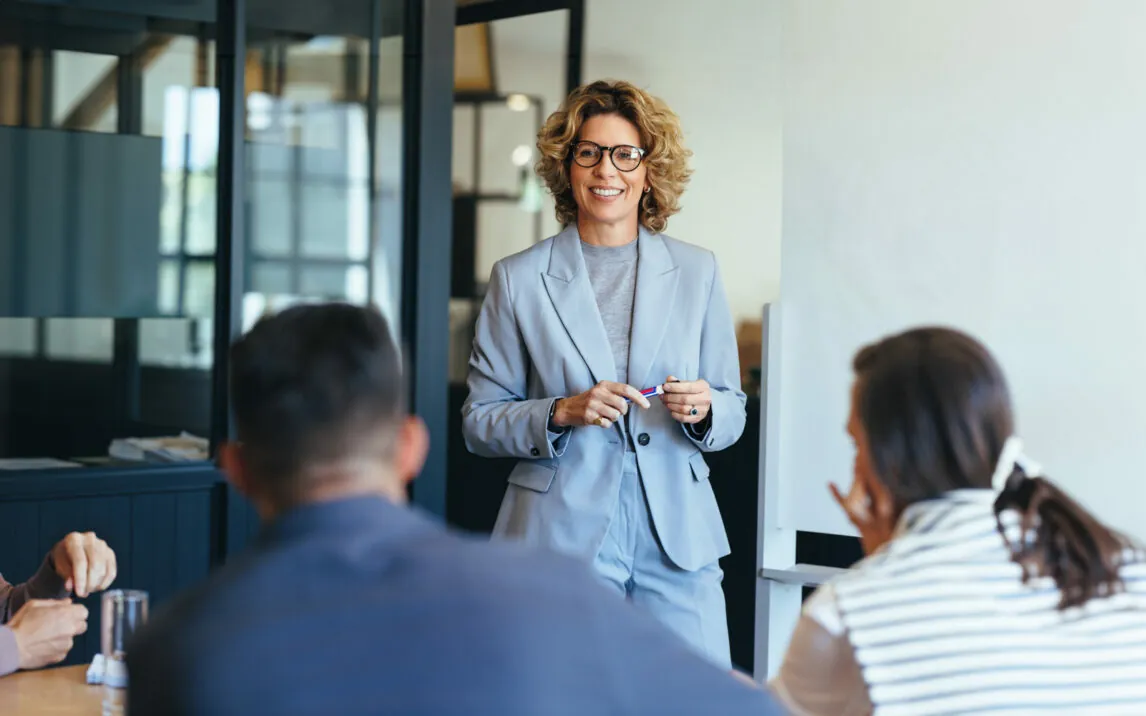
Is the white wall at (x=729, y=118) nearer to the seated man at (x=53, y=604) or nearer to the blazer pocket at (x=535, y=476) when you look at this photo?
the blazer pocket at (x=535, y=476)

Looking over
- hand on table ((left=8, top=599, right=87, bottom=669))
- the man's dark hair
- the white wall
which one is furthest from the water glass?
the white wall

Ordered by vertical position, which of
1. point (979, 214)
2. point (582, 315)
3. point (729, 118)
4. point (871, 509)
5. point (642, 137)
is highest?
point (729, 118)

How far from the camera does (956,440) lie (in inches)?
58.4

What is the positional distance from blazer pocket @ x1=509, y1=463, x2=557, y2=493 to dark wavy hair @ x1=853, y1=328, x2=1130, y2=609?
4.00ft

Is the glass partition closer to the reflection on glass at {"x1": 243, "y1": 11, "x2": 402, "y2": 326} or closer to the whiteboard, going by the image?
the reflection on glass at {"x1": 243, "y1": 11, "x2": 402, "y2": 326}

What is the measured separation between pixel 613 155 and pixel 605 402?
53 cm

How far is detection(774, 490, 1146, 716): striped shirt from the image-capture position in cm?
138

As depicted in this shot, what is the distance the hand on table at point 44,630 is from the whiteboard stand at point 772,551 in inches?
75.4

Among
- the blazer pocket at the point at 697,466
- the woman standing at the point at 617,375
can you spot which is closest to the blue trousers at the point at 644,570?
the woman standing at the point at 617,375

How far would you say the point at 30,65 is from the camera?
14.2 ft

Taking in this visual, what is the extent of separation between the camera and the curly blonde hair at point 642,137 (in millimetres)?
2748

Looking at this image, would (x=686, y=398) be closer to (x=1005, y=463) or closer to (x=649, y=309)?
(x=649, y=309)

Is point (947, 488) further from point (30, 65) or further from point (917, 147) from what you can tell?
point (30, 65)

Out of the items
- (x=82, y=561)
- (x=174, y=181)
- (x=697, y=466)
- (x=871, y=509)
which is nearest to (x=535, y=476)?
(x=697, y=466)
